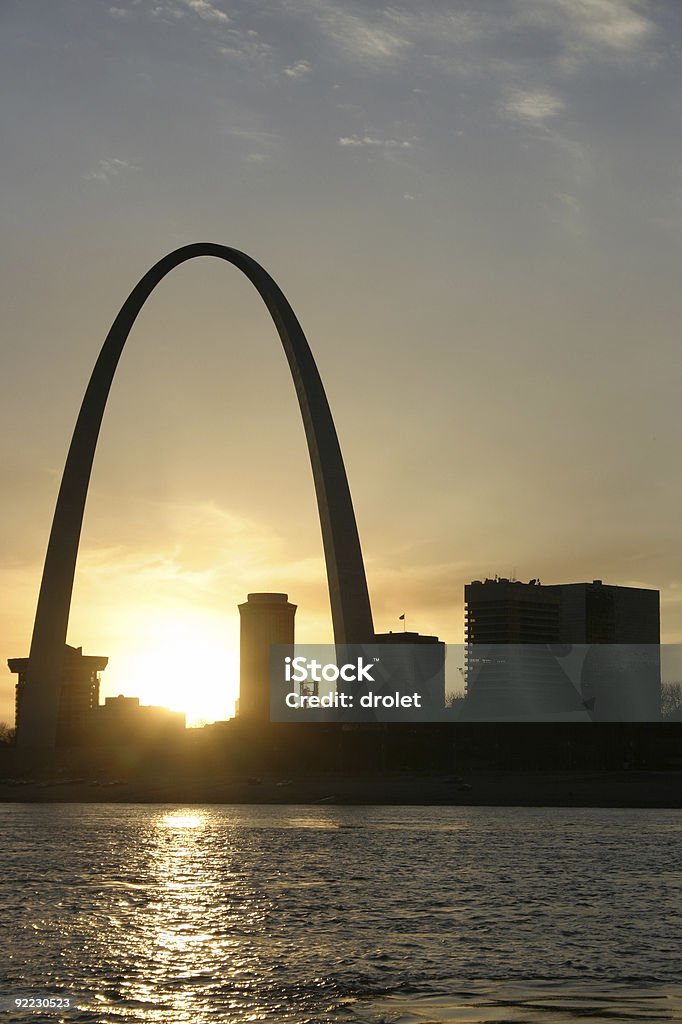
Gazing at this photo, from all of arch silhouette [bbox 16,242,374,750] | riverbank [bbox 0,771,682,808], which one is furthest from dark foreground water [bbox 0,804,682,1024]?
riverbank [bbox 0,771,682,808]

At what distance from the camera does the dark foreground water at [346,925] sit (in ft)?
70.4

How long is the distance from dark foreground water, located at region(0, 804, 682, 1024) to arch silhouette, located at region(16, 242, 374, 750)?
1419 centimetres

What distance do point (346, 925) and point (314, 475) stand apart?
141 feet

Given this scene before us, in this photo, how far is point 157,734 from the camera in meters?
119

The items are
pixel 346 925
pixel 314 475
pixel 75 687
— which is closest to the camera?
pixel 346 925

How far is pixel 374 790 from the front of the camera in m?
88.9

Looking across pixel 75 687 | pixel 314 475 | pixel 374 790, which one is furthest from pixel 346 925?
pixel 75 687

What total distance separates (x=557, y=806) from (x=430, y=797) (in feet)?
26.5

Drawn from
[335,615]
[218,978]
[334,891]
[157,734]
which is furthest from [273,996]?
[157,734]

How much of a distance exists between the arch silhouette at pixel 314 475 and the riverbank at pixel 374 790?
1191cm

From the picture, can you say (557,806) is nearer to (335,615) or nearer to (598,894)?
(335,615)

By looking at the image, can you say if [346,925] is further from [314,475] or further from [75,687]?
[75,687]

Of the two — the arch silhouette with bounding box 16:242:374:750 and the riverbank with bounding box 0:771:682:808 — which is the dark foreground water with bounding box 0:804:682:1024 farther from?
the riverbank with bounding box 0:771:682:808

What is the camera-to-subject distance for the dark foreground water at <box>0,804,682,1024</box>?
21469 millimetres
